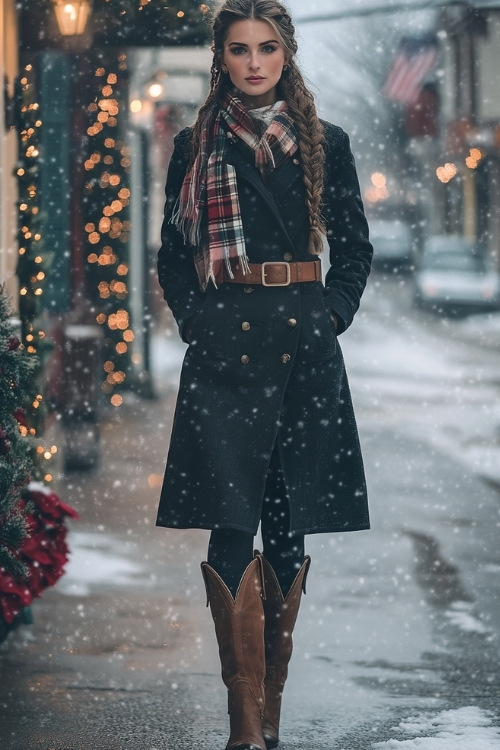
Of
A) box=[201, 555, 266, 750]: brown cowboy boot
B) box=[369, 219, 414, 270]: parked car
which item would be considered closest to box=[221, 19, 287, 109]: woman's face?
box=[201, 555, 266, 750]: brown cowboy boot

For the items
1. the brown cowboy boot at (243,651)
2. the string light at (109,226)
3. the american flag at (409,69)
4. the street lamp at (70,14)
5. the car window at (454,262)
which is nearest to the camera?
the brown cowboy boot at (243,651)

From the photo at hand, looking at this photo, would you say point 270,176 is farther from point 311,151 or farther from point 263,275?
point 263,275

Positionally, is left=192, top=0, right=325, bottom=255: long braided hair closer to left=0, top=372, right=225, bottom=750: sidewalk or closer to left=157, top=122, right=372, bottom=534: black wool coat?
left=157, top=122, right=372, bottom=534: black wool coat

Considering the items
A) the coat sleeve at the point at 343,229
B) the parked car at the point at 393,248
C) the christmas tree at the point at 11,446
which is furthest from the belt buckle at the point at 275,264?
the parked car at the point at 393,248

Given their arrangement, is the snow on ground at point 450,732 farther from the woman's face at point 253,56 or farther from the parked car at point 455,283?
the parked car at point 455,283

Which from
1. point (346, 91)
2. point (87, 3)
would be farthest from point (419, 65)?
point (346, 91)

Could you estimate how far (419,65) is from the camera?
26078mm

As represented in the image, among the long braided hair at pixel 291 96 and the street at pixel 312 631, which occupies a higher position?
the long braided hair at pixel 291 96

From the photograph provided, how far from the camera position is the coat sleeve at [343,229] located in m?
3.84

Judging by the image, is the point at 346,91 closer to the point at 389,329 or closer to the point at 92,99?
the point at 389,329

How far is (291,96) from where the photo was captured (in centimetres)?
376

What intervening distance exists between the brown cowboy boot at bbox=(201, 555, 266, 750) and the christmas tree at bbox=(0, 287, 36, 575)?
914mm

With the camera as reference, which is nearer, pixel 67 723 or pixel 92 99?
pixel 67 723

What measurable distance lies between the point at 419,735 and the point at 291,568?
603mm
